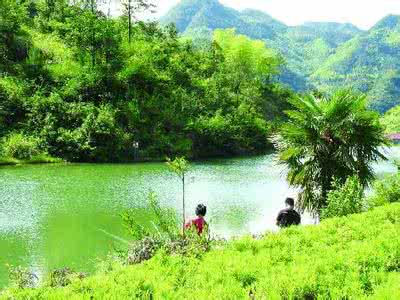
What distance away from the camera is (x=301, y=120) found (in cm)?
1533

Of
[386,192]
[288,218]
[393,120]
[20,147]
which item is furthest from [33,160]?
[393,120]

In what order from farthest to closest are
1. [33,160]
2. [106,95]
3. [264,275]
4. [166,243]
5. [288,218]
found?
[106,95] → [33,160] → [288,218] → [166,243] → [264,275]

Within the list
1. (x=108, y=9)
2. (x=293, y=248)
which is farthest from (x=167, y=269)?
(x=108, y=9)

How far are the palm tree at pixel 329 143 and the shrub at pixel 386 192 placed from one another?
18.4 inches

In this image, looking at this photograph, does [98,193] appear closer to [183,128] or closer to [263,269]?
[263,269]

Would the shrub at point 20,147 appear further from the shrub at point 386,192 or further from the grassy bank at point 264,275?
the grassy bank at point 264,275

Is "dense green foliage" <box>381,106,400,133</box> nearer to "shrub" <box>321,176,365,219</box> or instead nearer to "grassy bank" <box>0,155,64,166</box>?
"grassy bank" <box>0,155,64,166</box>

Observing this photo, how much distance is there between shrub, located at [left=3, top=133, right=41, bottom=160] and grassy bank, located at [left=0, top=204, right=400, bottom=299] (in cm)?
3695

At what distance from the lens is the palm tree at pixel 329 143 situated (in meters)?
15.1

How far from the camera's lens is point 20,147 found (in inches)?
1671

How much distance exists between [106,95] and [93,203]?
28516 mm

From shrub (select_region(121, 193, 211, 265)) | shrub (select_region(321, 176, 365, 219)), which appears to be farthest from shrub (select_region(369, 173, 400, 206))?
shrub (select_region(121, 193, 211, 265))

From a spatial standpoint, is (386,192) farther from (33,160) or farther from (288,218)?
(33,160)

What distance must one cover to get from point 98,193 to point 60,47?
3280 centimetres
